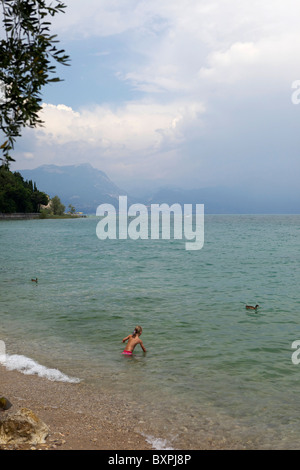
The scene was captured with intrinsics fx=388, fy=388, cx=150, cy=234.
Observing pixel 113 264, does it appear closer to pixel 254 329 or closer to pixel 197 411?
pixel 254 329

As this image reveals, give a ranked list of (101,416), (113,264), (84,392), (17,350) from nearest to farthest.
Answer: (101,416) < (84,392) < (17,350) < (113,264)

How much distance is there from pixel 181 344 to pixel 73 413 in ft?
26.2

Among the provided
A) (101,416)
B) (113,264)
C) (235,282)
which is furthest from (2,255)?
(101,416)

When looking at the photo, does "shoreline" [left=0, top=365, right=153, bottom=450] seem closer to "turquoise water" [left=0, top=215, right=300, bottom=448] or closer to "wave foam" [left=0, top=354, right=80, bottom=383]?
"wave foam" [left=0, top=354, right=80, bottom=383]

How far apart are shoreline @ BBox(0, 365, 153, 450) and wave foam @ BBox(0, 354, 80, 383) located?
1.14 feet

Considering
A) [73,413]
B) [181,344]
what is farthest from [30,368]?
[181,344]

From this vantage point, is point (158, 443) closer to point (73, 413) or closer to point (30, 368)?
point (73, 413)

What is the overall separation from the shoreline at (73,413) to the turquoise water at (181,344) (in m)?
0.69

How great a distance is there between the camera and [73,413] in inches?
429

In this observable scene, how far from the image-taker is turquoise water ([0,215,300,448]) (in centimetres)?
1105

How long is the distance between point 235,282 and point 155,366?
22390 mm
